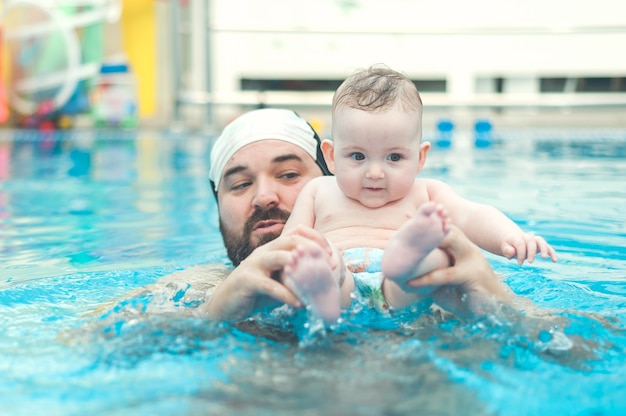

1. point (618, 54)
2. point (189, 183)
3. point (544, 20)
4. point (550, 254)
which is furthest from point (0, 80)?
point (550, 254)

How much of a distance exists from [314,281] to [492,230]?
29.1 inches

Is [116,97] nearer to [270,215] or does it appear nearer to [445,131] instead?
[445,131]

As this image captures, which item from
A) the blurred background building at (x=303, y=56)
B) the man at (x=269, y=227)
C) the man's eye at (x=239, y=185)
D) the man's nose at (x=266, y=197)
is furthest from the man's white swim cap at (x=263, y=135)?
the blurred background building at (x=303, y=56)

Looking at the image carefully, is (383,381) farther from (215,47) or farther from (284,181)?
(215,47)

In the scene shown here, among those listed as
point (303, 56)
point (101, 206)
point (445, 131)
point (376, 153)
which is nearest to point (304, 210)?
point (376, 153)

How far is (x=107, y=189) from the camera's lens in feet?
20.7

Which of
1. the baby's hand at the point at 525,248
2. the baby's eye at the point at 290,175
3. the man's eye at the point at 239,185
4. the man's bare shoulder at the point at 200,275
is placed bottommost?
the man's bare shoulder at the point at 200,275

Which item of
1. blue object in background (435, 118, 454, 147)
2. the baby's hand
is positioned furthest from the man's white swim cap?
blue object in background (435, 118, 454, 147)

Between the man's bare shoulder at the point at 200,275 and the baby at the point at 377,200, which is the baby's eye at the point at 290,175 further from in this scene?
the man's bare shoulder at the point at 200,275

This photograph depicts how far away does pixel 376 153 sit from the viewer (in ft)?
8.80

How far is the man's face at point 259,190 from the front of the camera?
318cm

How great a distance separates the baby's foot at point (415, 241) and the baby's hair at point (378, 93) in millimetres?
627

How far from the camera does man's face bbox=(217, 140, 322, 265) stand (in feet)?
10.4

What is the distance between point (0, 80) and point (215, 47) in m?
3.11
